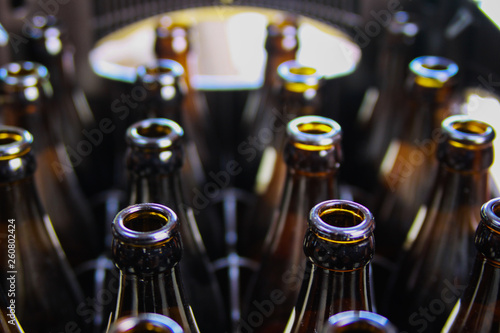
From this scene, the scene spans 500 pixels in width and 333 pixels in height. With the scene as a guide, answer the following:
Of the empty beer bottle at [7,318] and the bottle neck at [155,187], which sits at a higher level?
the bottle neck at [155,187]

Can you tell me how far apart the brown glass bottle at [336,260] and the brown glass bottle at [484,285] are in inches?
3.9

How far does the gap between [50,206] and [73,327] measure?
214 millimetres

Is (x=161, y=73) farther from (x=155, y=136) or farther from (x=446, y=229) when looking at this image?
(x=446, y=229)

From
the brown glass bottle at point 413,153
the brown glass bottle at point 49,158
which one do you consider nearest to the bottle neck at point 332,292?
the brown glass bottle at point 413,153

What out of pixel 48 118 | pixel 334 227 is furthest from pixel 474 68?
pixel 48 118

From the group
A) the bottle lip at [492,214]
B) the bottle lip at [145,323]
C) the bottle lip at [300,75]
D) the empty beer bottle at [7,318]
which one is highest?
the bottle lip at [492,214]

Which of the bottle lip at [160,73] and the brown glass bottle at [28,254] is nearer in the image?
the brown glass bottle at [28,254]

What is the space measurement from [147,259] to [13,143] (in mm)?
240

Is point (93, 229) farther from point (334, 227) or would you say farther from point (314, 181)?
point (334, 227)

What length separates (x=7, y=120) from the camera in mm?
756

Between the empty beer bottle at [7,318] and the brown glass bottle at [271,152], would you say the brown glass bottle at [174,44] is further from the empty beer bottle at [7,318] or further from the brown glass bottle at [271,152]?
the empty beer bottle at [7,318]

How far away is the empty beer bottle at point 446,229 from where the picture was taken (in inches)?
23.3

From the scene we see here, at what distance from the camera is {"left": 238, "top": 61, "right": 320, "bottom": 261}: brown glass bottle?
2.49ft

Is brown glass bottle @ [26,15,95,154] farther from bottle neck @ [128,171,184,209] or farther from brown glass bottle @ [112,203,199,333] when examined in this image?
brown glass bottle @ [112,203,199,333]
